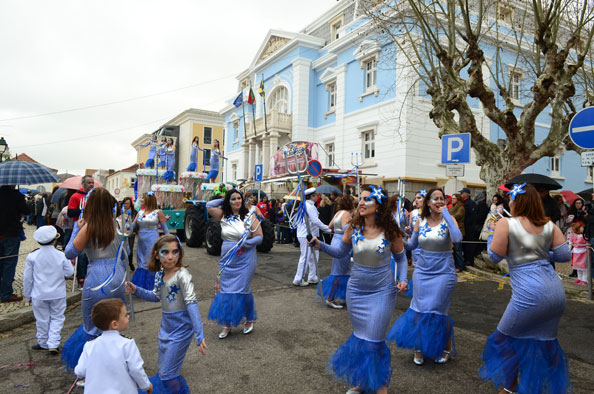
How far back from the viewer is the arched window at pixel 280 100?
26.7m

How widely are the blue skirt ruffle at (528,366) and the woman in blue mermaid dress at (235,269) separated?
2.82 metres

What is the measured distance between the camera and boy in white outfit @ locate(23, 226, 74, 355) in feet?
14.8

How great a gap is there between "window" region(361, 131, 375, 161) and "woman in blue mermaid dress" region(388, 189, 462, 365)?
1572 cm

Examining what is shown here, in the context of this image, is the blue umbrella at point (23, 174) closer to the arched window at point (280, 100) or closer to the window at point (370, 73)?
the window at point (370, 73)

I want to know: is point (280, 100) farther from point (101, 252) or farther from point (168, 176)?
point (101, 252)

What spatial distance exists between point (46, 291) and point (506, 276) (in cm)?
863

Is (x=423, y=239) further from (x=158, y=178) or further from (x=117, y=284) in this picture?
(x=158, y=178)

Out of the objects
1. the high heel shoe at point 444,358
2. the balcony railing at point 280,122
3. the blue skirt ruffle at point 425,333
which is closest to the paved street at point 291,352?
the high heel shoe at point 444,358

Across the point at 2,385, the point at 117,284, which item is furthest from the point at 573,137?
the point at 2,385

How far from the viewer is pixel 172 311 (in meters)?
3.25

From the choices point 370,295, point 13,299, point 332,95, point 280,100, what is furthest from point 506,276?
point 280,100

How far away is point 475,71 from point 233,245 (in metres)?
7.74

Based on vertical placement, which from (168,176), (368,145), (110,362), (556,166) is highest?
(368,145)

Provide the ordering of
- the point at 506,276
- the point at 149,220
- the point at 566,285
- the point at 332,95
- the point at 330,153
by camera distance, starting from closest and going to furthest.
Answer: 1. the point at 149,220
2. the point at 566,285
3. the point at 506,276
4. the point at 330,153
5. the point at 332,95
